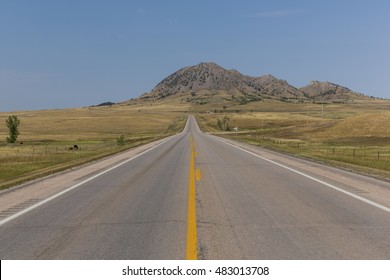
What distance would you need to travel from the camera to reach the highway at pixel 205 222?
22.9 feet

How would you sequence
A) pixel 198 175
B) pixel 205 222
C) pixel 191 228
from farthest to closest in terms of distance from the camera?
pixel 198 175 → pixel 205 222 → pixel 191 228

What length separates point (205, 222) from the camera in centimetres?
909

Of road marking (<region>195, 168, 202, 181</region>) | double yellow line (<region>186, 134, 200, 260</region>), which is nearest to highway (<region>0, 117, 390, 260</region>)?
double yellow line (<region>186, 134, 200, 260</region>)

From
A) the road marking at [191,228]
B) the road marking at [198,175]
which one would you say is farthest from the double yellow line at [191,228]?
the road marking at [198,175]

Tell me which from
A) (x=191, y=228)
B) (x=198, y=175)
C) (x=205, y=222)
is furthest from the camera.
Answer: (x=198, y=175)

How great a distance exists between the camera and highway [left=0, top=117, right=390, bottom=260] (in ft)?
22.9

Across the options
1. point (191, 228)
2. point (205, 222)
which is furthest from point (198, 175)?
point (191, 228)

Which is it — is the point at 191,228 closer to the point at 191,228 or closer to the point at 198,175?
the point at 191,228

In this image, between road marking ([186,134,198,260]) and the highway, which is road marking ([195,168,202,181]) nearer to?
the highway

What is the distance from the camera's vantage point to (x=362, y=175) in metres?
18.5

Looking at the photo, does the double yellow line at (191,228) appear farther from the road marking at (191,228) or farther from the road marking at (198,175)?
the road marking at (198,175)
